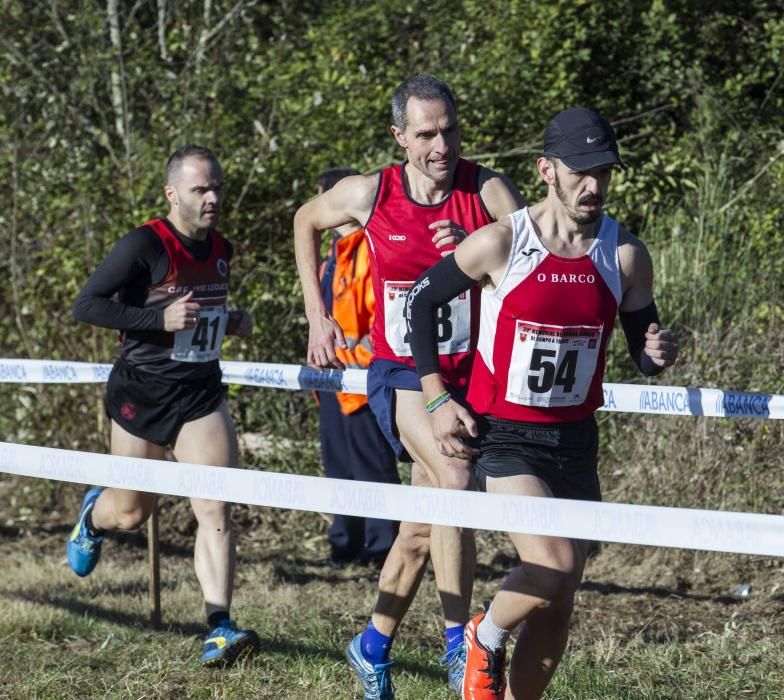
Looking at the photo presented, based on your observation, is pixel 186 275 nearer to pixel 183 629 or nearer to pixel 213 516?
pixel 213 516

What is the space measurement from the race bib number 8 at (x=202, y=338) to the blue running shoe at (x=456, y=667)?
1.82m

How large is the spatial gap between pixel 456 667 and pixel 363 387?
1.63 m

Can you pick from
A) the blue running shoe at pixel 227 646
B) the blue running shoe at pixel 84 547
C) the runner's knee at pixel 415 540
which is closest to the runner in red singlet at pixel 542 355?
the runner's knee at pixel 415 540

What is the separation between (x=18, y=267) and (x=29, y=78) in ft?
4.99

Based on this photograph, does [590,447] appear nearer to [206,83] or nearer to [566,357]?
[566,357]

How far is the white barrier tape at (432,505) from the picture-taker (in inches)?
118

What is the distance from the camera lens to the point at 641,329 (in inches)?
155

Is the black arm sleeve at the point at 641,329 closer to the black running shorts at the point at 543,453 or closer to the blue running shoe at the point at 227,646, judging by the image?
the black running shorts at the point at 543,453

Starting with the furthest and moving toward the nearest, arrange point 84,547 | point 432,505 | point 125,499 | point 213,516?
1. point 84,547
2. point 125,499
3. point 213,516
4. point 432,505

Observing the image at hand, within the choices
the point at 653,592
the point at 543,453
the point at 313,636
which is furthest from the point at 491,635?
the point at 653,592

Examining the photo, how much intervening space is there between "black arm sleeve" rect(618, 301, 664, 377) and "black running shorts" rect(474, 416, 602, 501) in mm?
278

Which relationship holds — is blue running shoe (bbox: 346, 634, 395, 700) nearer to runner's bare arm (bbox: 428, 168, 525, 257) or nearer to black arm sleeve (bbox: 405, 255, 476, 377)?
black arm sleeve (bbox: 405, 255, 476, 377)

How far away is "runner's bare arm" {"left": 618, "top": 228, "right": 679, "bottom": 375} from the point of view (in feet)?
12.4

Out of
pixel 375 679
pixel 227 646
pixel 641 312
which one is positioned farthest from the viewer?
pixel 227 646
